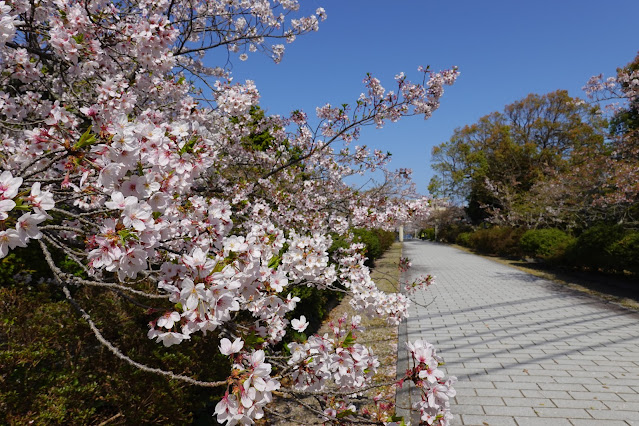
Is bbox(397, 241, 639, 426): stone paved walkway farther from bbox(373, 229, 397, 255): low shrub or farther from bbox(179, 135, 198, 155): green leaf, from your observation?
bbox(373, 229, 397, 255): low shrub

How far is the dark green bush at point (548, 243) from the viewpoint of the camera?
13.6 m

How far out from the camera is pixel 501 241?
2092 cm

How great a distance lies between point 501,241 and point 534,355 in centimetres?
1753

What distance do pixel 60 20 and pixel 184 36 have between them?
8.03 ft

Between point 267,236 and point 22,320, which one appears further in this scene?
point 267,236

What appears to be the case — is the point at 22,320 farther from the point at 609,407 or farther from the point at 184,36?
the point at 609,407

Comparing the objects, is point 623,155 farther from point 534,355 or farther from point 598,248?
point 534,355

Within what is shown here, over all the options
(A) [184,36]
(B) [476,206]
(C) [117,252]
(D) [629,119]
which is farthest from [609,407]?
(B) [476,206]

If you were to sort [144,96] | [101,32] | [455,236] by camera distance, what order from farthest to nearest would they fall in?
[455,236]
[144,96]
[101,32]

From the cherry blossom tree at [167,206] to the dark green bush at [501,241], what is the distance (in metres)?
16.7

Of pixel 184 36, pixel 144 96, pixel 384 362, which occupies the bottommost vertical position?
pixel 384 362

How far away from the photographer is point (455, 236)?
3916cm

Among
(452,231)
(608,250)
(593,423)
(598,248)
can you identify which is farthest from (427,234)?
(593,423)

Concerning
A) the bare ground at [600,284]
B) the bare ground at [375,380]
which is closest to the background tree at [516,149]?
the bare ground at [600,284]
